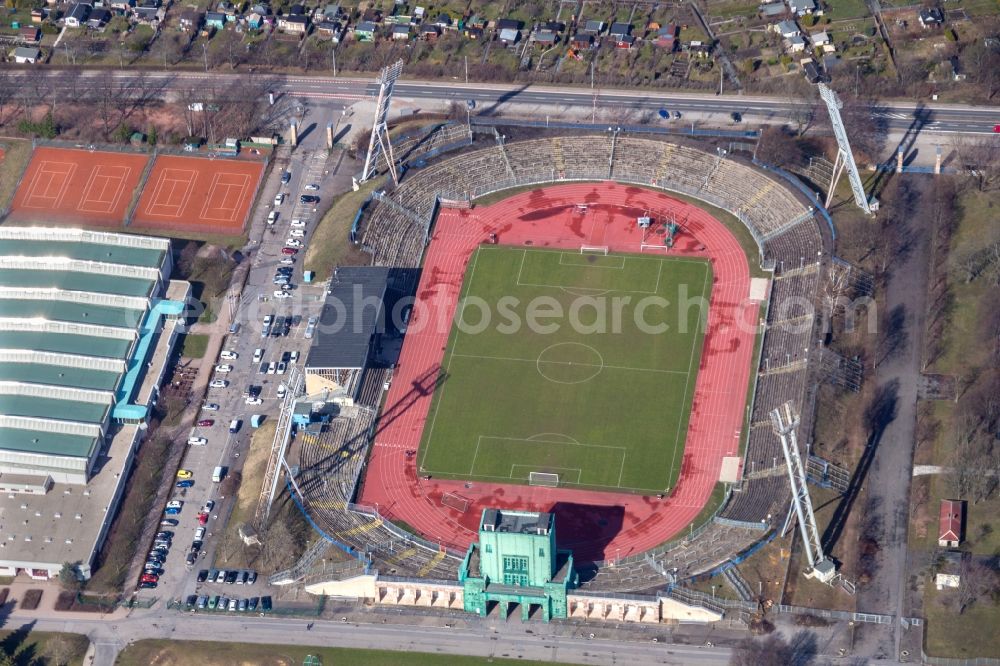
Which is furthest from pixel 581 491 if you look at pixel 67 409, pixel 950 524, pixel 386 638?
pixel 67 409

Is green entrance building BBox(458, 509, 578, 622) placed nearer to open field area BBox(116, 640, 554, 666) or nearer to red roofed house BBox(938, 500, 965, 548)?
open field area BBox(116, 640, 554, 666)

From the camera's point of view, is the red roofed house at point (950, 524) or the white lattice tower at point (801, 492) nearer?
the white lattice tower at point (801, 492)

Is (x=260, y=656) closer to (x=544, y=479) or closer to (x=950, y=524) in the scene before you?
(x=544, y=479)

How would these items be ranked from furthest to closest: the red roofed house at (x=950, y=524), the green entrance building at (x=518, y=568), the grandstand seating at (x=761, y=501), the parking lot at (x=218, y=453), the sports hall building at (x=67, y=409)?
1. the sports hall building at (x=67, y=409)
2. the parking lot at (x=218, y=453)
3. the grandstand seating at (x=761, y=501)
4. the red roofed house at (x=950, y=524)
5. the green entrance building at (x=518, y=568)

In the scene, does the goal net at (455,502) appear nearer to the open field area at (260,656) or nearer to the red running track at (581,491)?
the red running track at (581,491)

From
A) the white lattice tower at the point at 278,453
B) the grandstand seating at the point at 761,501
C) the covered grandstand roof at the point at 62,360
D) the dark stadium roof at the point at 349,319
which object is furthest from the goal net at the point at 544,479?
the covered grandstand roof at the point at 62,360

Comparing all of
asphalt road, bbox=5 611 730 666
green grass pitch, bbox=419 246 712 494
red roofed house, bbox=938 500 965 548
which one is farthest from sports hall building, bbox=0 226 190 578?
red roofed house, bbox=938 500 965 548
